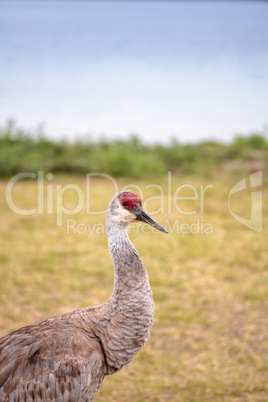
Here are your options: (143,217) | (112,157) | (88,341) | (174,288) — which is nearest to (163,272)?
(174,288)

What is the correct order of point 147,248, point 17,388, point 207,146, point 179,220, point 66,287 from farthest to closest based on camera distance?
point 207,146 → point 179,220 → point 147,248 → point 66,287 → point 17,388

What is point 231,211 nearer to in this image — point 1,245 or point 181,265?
point 181,265

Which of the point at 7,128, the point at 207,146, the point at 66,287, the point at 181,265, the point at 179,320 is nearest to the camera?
the point at 179,320

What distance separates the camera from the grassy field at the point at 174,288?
3539 mm

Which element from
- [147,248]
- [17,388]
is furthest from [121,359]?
[147,248]

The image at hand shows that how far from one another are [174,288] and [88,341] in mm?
2801

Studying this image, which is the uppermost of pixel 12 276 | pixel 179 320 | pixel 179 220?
pixel 179 220

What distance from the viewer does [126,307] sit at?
2500 millimetres

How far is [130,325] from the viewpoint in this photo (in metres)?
2.48

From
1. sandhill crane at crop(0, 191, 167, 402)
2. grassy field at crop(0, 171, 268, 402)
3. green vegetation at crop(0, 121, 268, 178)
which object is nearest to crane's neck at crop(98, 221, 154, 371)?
sandhill crane at crop(0, 191, 167, 402)

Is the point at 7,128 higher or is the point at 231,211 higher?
the point at 7,128

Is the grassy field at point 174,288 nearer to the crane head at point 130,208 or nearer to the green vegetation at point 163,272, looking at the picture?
the green vegetation at point 163,272

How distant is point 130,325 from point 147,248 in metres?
3.83

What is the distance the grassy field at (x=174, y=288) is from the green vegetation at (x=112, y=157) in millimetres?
2059
